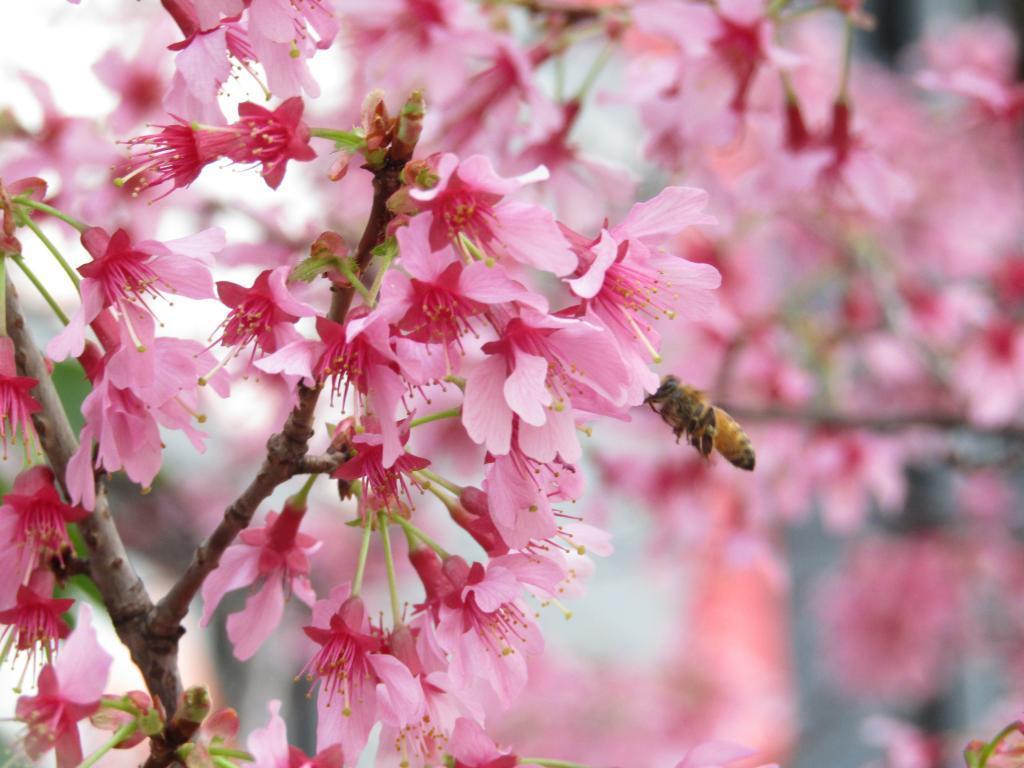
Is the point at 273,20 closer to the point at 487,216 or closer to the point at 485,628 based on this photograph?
the point at 487,216

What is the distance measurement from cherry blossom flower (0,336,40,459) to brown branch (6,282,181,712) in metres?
0.02

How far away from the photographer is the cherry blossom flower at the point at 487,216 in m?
0.46

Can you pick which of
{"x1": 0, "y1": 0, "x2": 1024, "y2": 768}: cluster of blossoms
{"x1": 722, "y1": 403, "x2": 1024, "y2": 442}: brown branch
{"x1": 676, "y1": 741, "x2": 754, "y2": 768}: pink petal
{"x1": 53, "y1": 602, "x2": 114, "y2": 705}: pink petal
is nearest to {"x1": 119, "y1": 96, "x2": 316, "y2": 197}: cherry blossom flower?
{"x1": 0, "y1": 0, "x2": 1024, "y2": 768}: cluster of blossoms

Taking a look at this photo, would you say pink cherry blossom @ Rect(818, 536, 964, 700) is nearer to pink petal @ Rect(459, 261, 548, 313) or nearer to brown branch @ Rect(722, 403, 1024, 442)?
brown branch @ Rect(722, 403, 1024, 442)

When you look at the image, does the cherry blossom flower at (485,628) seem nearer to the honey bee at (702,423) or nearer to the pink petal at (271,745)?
the pink petal at (271,745)

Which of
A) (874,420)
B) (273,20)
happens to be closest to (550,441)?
(273,20)

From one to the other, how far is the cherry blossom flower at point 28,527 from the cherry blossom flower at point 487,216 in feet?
0.76

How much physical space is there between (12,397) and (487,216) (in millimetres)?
239

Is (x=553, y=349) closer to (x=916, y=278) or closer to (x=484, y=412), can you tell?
(x=484, y=412)

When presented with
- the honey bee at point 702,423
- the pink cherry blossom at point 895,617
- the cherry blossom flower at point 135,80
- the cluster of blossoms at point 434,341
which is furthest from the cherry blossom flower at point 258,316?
the pink cherry blossom at point 895,617

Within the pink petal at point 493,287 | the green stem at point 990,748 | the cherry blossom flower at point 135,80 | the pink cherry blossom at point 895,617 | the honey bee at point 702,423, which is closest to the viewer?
the pink petal at point 493,287

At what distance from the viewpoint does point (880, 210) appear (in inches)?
38.0

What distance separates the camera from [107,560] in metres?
0.56

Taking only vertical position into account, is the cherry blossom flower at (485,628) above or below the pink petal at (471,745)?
above
